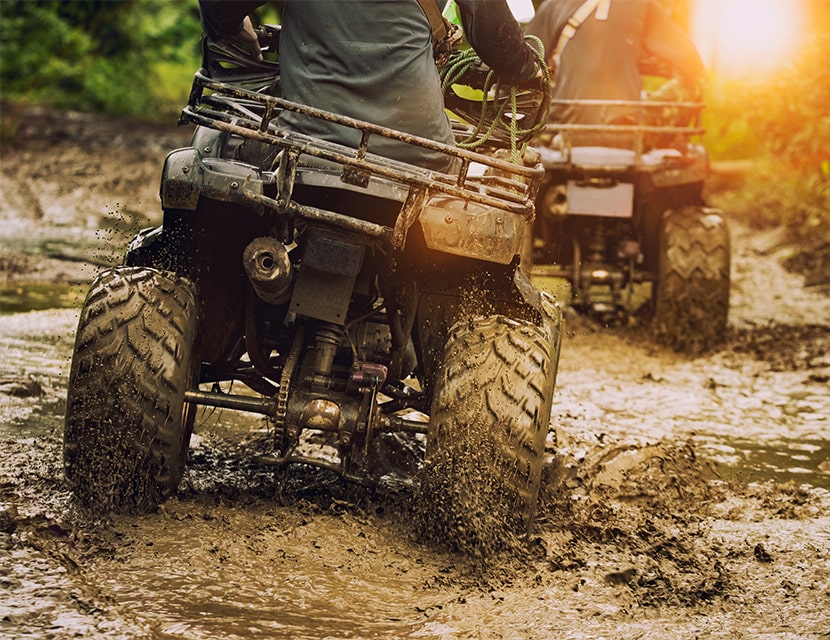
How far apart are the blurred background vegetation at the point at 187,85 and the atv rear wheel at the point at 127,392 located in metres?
6.35

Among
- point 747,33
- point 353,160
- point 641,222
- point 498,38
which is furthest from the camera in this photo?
point 747,33

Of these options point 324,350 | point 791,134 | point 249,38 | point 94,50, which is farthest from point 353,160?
point 94,50

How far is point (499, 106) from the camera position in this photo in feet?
16.4

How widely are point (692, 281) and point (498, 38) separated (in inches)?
177

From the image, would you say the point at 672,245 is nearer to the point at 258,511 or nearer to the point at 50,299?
the point at 50,299

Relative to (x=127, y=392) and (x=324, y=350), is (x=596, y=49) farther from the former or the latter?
(x=127, y=392)

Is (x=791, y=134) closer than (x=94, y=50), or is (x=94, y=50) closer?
(x=791, y=134)

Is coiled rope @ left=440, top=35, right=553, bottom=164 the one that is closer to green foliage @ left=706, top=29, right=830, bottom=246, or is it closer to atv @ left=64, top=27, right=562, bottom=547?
atv @ left=64, top=27, right=562, bottom=547

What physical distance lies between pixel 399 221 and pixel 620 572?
1302 millimetres

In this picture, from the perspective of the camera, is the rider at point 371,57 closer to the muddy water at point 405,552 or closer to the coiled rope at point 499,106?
the coiled rope at point 499,106

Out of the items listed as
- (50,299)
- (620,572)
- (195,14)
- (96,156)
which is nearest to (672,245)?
(50,299)

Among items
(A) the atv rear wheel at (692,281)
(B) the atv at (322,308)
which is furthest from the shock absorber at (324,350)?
(A) the atv rear wheel at (692,281)

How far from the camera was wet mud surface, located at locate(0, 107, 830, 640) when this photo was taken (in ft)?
12.2

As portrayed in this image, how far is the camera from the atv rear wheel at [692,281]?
28.5 feet
